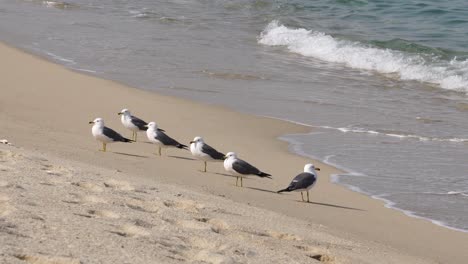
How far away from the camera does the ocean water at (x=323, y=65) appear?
1136 cm

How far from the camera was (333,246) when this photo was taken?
7086 millimetres

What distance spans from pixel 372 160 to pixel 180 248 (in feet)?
19.2

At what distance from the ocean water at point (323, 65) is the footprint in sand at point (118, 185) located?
9.96 ft

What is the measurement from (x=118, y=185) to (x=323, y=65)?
41.1ft

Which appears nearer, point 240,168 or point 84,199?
point 84,199

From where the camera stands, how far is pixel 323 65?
19.9m

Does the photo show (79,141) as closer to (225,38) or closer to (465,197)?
(465,197)

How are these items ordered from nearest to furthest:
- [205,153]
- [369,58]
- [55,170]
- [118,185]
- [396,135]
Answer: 1. [118,185]
2. [55,170]
3. [205,153]
4. [396,135]
5. [369,58]

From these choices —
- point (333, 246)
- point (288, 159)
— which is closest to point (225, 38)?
point (288, 159)

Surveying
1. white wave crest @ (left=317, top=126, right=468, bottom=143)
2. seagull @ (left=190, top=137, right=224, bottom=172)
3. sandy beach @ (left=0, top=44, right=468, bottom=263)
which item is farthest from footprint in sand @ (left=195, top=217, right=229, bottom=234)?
white wave crest @ (left=317, top=126, right=468, bottom=143)

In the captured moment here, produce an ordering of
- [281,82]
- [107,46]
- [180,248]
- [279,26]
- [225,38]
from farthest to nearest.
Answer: [279,26] < [225,38] < [107,46] < [281,82] < [180,248]

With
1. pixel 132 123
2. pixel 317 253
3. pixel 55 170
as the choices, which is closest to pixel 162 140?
pixel 132 123

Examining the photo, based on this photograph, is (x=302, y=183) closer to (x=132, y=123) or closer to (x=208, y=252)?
(x=132, y=123)

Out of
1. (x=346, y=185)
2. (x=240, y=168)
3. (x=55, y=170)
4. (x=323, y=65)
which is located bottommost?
(x=323, y=65)
